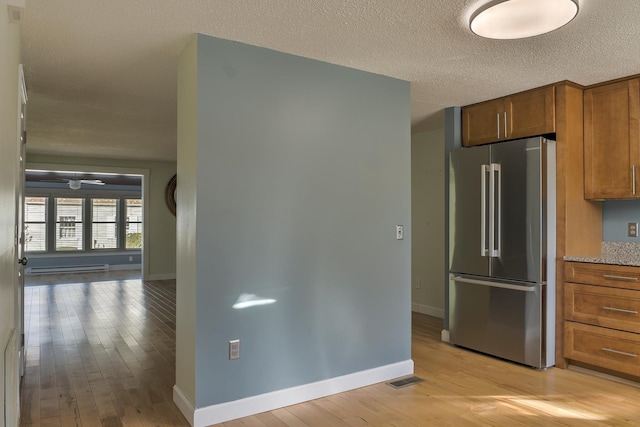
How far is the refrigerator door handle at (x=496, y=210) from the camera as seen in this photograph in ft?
12.6

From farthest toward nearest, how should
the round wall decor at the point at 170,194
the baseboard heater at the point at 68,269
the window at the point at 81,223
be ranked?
the window at the point at 81,223 < the baseboard heater at the point at 68,269 < the round wall decor at the point at 170,194

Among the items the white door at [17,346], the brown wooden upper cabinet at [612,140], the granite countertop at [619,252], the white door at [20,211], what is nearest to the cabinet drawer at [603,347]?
the granite countertop at [619,252]

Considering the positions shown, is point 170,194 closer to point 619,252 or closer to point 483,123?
point 483,123

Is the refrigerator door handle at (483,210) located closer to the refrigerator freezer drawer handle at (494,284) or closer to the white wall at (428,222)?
the refrigerator freezer drawer handle at (494,284)

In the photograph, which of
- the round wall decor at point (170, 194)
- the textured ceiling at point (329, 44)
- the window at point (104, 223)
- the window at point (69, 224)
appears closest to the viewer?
the textured ceiling at point (329, 44)

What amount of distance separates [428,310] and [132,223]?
9423 millimetres

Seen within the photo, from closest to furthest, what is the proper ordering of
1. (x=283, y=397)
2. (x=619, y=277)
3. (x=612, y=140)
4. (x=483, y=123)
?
(x=283, y=397), (x=619, y=277), (x=612, y=140), (x=483, y=123)

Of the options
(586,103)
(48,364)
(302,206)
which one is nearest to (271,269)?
(302,206)

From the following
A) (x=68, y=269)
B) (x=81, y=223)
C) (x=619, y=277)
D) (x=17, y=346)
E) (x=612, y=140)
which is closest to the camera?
(x=17, y=346)

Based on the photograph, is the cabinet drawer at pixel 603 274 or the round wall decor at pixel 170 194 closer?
the cabinet drawer at pixel 603 274

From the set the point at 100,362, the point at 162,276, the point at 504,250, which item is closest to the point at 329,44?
the point at 504,250

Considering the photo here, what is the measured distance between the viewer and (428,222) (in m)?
5.70

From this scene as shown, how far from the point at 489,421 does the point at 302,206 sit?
1.75 m

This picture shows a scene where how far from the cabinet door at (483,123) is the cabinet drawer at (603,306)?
1.44 metres
